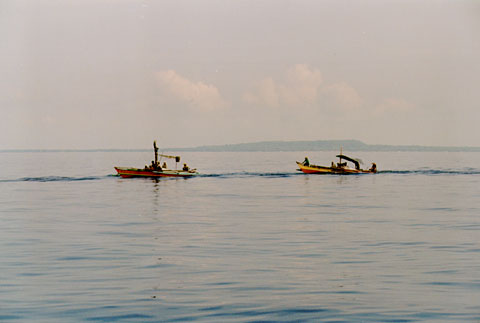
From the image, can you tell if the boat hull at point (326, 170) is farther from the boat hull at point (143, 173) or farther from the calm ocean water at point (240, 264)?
the calm ocean water at point (240, 264)

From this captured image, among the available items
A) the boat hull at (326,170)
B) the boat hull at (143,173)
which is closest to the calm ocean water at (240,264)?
the boat hull at (143,173)

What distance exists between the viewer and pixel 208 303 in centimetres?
1881

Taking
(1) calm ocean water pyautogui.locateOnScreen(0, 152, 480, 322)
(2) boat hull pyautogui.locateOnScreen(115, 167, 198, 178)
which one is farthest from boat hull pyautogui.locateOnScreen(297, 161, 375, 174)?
(1) calm ocean water pyautogui.locateOnScreen(0, 152, 480, 322)

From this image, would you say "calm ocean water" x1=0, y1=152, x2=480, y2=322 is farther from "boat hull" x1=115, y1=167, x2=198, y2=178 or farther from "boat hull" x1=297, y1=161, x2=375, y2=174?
"boat hull" x1=297, y1=161, x2=375, y2=174

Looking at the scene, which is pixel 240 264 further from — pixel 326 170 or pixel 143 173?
pixel 326 170

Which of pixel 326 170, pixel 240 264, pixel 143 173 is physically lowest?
pixel 240 264

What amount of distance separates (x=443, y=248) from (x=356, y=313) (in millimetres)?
13144

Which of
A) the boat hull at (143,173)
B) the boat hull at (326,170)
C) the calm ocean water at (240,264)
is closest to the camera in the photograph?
the calm ocean water at (240,264)

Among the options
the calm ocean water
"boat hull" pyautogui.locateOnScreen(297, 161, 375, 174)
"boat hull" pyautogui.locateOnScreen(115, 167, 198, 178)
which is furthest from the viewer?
"boat hull" pyautogui.locateOnScreen(297, 161, 375, 174)

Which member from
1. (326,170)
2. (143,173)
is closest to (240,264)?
(143,173)

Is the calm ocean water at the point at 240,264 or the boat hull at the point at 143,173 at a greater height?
the boat hull at the point at 143,173

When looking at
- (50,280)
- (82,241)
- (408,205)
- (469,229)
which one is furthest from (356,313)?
(408,205)

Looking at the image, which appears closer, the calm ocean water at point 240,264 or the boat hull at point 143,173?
the calm ocean water at point 240,264

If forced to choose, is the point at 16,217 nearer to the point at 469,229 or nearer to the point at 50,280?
the point at 50,280
